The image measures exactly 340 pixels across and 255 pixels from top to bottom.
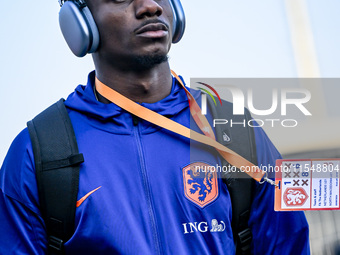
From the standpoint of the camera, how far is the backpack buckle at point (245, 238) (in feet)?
7.94

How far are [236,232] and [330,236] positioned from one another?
2.88 m

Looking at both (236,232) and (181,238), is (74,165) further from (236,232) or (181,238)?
(236,232)

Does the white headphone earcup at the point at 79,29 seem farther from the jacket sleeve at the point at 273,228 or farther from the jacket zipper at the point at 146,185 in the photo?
the jacket sleeve at the point at 273,228

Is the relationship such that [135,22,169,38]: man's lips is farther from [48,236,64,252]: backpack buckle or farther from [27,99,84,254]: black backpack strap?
[48,236,64,252]: backpack buckle

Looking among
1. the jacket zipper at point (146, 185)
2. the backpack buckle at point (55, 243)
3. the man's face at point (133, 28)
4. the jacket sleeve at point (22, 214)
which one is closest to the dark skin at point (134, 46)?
the man's face at point (133, 28)

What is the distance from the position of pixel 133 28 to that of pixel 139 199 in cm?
72

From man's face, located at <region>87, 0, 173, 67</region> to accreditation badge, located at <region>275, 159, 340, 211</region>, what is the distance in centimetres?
75

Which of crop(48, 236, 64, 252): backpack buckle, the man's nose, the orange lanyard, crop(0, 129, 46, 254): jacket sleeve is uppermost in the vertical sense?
the man's nose

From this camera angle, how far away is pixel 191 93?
2.66 m

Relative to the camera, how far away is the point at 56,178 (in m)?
2.29

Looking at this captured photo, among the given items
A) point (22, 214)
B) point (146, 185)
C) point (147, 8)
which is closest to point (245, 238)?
point (146, 185)

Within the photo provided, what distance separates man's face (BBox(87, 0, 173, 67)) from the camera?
240 centimetres

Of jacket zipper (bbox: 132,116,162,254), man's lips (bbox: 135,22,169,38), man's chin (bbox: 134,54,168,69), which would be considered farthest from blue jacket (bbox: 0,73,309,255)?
man's lips (bbox: 135,22,169,38)

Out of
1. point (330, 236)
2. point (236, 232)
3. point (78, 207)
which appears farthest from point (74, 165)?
point (330, 236)
